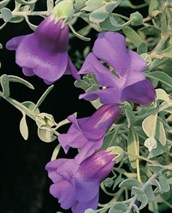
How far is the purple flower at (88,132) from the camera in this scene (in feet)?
2.31

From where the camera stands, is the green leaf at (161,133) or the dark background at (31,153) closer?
the green leaf at (161,133)

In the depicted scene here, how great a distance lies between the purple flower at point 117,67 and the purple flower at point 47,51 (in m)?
0.03

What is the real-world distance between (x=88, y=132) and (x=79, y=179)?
6cm

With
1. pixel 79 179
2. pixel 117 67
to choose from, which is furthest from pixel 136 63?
pixel 79 179

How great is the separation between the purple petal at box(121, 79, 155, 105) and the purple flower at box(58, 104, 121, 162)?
0.12 feet

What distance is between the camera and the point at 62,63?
710 millimetres

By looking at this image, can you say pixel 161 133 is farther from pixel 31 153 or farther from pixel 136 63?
pixel 31 153

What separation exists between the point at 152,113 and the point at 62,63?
0.11 m

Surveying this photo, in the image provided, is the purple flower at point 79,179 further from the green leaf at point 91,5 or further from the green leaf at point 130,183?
the green leaf at point 91,5

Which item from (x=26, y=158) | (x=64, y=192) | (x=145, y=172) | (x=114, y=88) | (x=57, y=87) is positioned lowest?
(x=26, y=158)

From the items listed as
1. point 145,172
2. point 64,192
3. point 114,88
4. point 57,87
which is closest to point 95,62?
point 114,88

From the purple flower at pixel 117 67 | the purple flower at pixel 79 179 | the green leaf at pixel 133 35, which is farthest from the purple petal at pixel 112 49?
the green leaf at pixel 133 35

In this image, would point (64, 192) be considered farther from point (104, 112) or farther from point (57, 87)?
point (57, 87)

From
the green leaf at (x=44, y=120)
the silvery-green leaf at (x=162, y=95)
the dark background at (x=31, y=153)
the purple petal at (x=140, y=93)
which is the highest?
the purple petal at (x=140, y=93)
